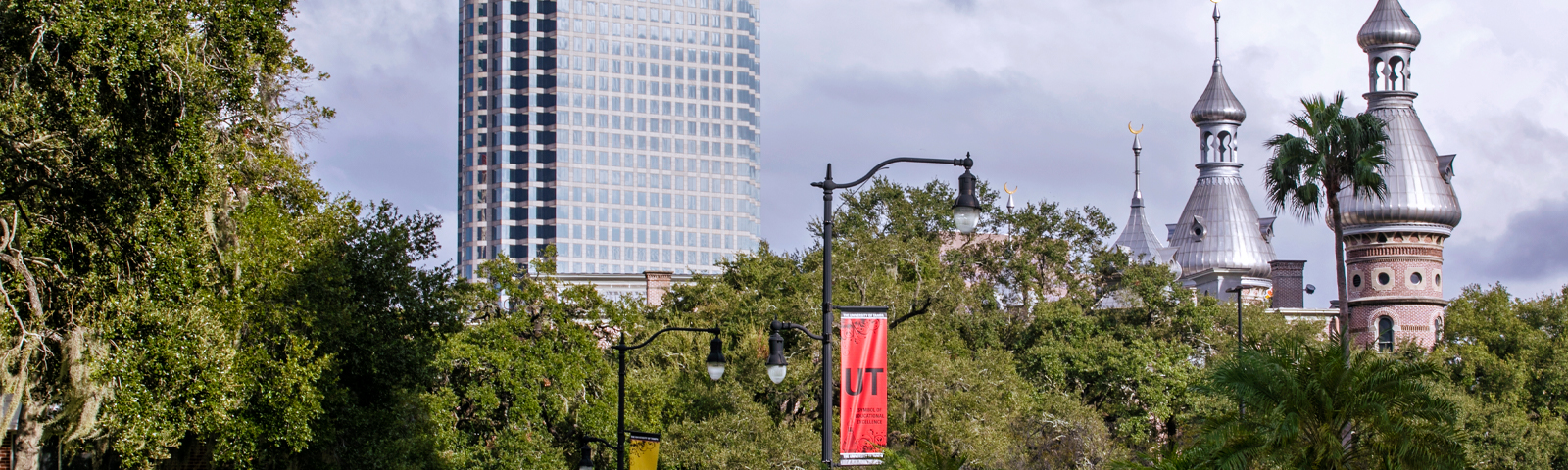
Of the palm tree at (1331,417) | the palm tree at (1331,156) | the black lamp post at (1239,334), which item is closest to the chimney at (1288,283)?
the black lamp post at (1239,334)

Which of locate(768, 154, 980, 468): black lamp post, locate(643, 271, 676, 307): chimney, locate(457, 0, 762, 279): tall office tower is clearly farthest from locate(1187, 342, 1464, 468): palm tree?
locate(457, 0, 762, 279): tall office tower

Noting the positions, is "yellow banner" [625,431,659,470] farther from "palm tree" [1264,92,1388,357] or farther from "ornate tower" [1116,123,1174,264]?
"ornate tower" [1116,123,1174,264]

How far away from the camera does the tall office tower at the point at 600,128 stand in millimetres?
153375

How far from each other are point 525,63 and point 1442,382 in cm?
11585

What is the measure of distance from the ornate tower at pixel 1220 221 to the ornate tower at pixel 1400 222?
1144 inches

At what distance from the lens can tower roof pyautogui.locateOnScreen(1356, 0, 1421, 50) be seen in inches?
2867

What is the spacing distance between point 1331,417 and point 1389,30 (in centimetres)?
5663

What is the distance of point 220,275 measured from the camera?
28.7m

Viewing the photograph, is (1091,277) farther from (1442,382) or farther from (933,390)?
(933,390)

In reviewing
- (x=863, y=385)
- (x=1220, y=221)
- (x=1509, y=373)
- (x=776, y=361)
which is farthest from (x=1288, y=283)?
(x=863, y=385)

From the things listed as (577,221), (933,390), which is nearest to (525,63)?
(577,221)

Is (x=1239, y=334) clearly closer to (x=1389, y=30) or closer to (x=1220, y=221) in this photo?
(x=1389, y=30)

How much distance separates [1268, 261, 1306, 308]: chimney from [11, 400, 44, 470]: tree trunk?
88070 mm

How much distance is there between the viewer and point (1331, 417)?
21844 mm
